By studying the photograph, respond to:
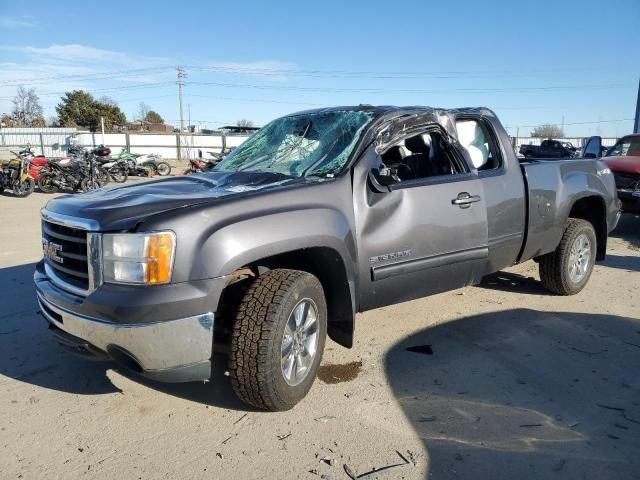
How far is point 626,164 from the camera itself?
9.25 meters

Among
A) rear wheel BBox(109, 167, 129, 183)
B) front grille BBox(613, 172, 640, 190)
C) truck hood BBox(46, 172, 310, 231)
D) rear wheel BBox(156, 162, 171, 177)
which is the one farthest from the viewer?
rear wheel BBox(156, 162, 171, 177)

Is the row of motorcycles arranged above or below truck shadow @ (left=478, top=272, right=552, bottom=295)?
above

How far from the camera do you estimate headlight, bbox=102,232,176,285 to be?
2.60 metres

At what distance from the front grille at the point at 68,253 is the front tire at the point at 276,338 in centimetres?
89

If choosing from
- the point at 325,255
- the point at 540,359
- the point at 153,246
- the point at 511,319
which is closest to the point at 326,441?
the point at 325,255

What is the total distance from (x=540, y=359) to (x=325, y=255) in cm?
191

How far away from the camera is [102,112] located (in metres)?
55.4

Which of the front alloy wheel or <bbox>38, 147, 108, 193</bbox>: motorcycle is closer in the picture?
the front alloy wheel

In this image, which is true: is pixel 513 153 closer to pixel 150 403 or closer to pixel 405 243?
pixel 405 243

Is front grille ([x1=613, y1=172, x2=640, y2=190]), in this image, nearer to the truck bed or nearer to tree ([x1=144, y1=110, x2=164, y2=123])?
the truck bed

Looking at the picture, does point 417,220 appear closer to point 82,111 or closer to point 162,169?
point 162,169

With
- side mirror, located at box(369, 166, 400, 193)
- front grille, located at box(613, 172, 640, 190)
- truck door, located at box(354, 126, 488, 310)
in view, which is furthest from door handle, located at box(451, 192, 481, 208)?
front grille, located at box(613, 172, 640, 190)

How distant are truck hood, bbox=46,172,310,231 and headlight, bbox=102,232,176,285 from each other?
0.09m

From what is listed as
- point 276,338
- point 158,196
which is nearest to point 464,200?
point 276,338
